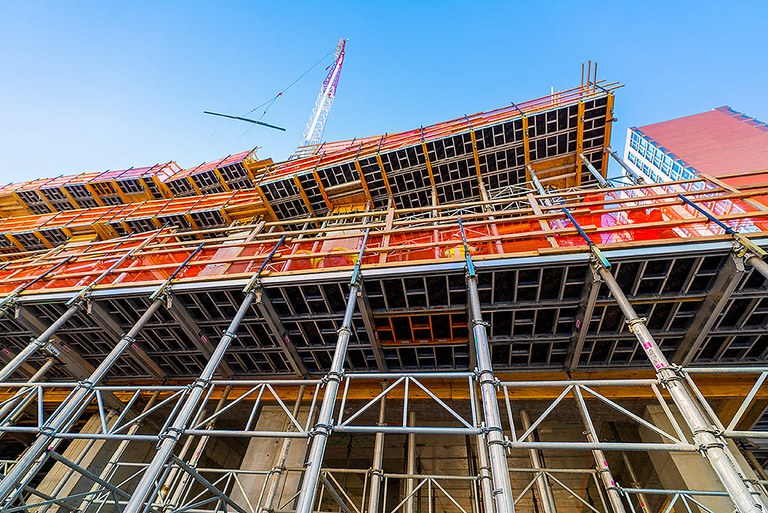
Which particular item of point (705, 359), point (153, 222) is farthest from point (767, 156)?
point (153, 222)

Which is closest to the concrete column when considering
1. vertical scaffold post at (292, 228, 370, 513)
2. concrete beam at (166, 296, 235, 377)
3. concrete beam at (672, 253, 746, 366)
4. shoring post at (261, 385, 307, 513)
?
concrete beam at (672, 253, 746, 366)

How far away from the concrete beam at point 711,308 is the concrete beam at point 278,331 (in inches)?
384

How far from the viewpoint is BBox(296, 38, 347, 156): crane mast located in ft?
190

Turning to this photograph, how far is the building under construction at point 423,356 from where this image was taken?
20.2 ft

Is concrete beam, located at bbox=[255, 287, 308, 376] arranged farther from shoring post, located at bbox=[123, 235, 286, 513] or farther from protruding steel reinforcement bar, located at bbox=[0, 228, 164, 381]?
protruding steel reinforcement bar, located at bbox=[0, 228, 164, 381]

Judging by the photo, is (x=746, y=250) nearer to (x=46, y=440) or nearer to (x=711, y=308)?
(x=711, y=308)

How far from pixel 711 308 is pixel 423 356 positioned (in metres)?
6.50

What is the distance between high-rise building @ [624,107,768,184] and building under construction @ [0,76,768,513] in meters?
56.9

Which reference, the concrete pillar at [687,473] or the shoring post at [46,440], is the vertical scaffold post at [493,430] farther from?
the shoring post at [46,440]

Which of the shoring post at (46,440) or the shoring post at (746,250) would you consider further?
the shoring post at (746,250)

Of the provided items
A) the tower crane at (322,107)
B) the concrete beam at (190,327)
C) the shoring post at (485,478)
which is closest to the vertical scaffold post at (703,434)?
the shoring post at (485,478)

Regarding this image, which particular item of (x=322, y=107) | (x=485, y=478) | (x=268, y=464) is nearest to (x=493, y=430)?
(x=485, y=478)

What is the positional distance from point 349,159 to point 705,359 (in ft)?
47.8

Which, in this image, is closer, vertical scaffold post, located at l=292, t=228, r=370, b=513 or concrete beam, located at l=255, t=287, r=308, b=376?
vertical scaffold post, located at l=292, t=228, r=370, b=513
